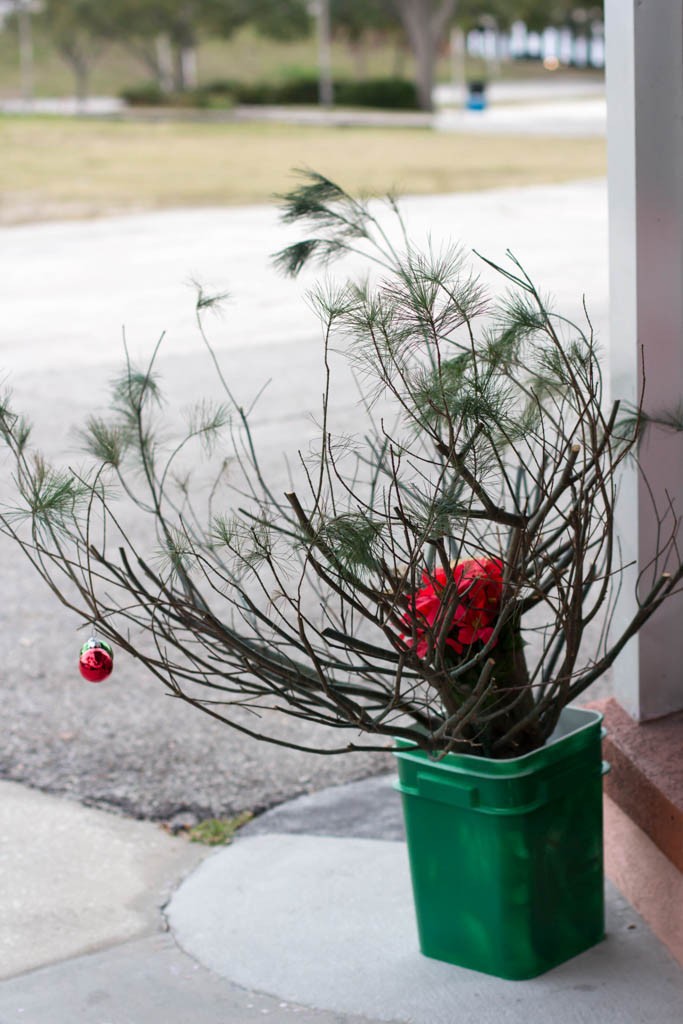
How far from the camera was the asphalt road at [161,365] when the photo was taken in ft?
11.0

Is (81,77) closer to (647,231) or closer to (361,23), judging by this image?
(361,23)

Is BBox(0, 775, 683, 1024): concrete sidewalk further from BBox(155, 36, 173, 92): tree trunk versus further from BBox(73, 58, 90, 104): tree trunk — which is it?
BBox(155, 36, 173, 92): tree trunk

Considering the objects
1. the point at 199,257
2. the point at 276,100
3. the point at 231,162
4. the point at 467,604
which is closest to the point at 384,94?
the point at 276,100

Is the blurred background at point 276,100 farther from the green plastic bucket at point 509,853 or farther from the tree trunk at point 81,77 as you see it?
the green plastic bucket at point 509,853

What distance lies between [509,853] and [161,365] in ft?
20.0

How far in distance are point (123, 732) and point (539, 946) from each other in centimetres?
170

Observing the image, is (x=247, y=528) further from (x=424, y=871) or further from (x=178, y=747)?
(x=178, y=747)

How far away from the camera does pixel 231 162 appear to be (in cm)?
2088

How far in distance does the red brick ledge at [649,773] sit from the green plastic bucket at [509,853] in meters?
0.12

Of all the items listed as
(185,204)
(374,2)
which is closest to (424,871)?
(185,204)

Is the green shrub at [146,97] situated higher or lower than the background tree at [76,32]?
lower

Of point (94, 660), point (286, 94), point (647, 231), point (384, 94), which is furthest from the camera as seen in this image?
point (286, 94)

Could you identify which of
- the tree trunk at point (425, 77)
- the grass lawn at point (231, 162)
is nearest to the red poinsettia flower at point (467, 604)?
the grass lawn at point (231, 162)

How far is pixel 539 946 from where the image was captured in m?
2.21
